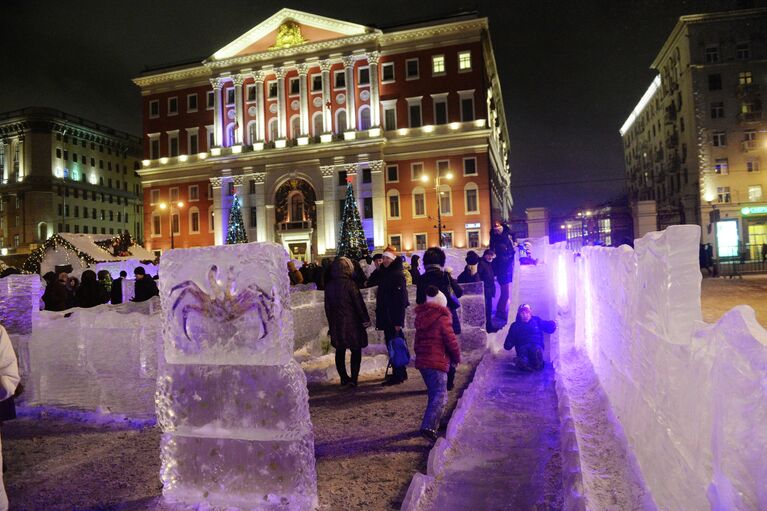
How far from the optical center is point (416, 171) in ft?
142

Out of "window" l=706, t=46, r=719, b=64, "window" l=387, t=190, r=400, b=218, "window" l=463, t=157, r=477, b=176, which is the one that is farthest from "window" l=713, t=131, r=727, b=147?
"window" l=387, t=190, r=400, b=218

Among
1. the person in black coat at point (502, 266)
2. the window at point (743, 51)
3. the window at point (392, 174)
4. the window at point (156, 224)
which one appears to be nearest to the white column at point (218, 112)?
the window at point (156, 224)

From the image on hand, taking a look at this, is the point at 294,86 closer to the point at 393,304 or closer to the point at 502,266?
the point at 502,266

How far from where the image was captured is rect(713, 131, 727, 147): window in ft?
141

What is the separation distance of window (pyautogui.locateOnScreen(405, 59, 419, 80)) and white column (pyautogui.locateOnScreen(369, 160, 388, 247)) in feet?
23.7

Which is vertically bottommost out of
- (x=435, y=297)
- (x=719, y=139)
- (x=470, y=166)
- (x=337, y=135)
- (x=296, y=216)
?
(x=435, y=297)

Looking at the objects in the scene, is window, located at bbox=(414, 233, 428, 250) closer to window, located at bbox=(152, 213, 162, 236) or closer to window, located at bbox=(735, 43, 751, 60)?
window, located at bbox=(152, 213, 162, 236)

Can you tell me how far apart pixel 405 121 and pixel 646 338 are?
4181 cm

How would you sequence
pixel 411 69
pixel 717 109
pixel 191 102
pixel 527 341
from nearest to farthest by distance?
pixel 527 341
pixel 717 109
pixel 411 69
pixel 191 102

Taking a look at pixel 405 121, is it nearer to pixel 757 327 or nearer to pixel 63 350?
pixel 63 350

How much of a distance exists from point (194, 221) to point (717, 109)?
4478 cm

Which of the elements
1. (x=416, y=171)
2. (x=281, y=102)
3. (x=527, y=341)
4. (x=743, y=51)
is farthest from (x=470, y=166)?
(x=527, y=341)

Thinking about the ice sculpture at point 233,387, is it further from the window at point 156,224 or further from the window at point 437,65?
the window at point 156,224

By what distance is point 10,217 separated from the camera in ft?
238
